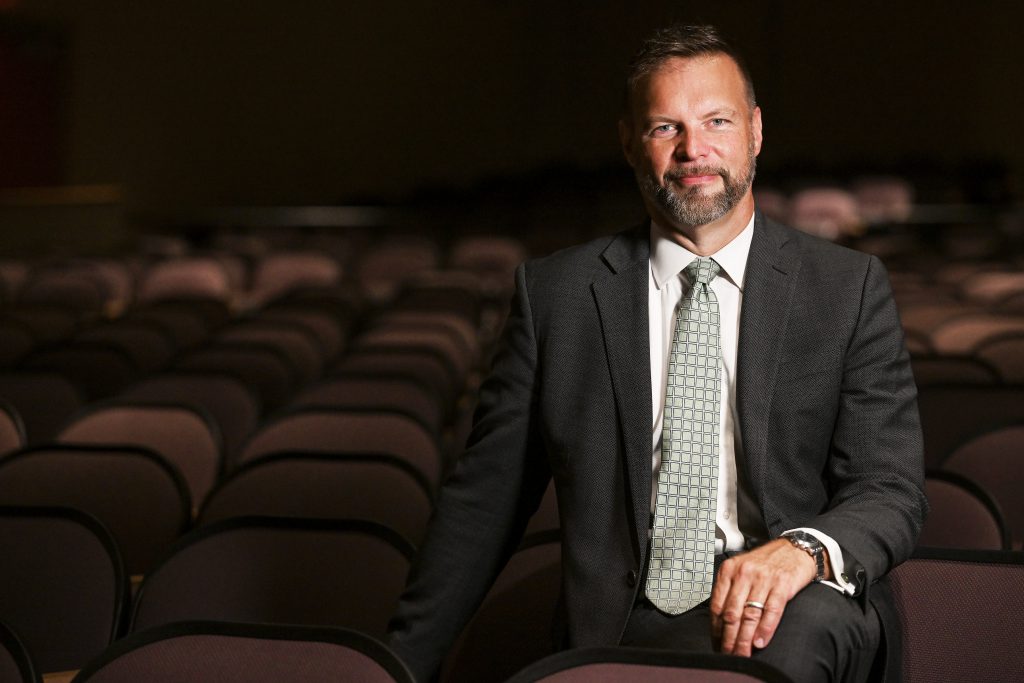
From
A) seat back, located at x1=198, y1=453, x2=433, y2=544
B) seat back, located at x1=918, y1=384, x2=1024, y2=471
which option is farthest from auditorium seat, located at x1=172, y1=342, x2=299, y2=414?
seat back, located at x1=918, y1=384, x2=1024, y2=471

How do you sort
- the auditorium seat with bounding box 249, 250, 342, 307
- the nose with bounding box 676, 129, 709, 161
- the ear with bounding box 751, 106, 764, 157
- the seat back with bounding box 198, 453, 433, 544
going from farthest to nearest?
the auditorium seat with bounding box 249, 250, 342, 307 → the seat back with bounding box 198, 453, 433, 544 → the ear with bounding box 751, 106, 764, 157 → the nose with bounding box 676, 129, 709, 161

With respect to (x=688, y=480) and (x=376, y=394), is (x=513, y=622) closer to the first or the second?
(x=688, y=480)

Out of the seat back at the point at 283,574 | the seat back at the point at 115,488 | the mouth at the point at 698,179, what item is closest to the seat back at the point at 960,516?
the mouth at the point at 698,179

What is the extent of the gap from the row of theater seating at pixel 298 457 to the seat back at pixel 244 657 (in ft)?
0.17

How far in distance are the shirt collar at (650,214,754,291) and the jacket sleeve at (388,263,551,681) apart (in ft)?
0.83

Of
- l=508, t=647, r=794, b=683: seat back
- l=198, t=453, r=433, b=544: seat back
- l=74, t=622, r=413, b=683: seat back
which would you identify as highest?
l=508, t=647, r=794, b=683: seat back

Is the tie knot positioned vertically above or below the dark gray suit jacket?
above

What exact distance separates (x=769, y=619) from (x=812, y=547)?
165 mm

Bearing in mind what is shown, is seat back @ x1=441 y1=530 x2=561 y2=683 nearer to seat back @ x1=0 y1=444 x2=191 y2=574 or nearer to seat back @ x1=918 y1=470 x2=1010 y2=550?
seat back @ x1=918 y1=470 x2=1010 y2=550

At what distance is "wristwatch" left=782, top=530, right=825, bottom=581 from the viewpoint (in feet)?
6.39

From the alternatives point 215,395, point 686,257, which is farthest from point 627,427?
point 215,395

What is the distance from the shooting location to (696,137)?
7.14 ft

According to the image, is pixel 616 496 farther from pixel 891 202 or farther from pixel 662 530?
A: pixel 891 202

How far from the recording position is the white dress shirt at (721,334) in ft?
7.27
